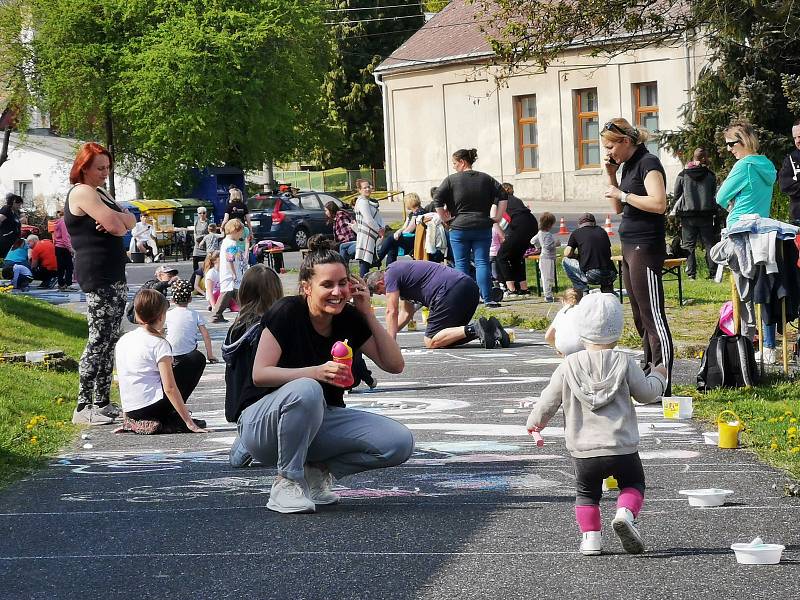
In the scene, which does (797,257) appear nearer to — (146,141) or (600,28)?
(600,28)

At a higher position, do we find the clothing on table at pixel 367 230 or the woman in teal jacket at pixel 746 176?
the woman in teal jacket at pixel 746 176

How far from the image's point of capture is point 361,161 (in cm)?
7100

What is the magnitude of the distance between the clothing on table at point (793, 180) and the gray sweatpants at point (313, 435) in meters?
7.18

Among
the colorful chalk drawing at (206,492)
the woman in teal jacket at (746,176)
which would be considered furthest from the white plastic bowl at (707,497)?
the woman in teal jacket at (746,176)

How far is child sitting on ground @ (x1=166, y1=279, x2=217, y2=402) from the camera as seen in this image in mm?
10102

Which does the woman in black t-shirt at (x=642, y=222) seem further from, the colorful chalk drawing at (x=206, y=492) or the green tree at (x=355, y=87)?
the green tree at (x=355, y=87)

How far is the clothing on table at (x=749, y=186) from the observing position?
10.6m

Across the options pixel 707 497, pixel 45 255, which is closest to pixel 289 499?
pixel 707 497

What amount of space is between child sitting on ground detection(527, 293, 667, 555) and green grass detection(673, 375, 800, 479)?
1.78 meters

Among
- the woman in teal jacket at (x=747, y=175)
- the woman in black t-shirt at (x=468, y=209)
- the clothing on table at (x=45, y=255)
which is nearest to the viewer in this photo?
the woman in teal jacket at (x=747, y=175)

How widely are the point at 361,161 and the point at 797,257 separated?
6083cm

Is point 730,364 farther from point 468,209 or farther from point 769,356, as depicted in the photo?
point 468,209

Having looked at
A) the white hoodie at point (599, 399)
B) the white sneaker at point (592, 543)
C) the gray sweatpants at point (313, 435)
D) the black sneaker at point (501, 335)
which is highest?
the white hoodie at point (599, 399)

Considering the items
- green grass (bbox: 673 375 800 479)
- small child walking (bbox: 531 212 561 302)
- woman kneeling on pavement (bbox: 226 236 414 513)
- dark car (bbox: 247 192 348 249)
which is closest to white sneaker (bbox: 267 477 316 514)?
woman kneeling on pavement (bbox: 226 236 414 513)
